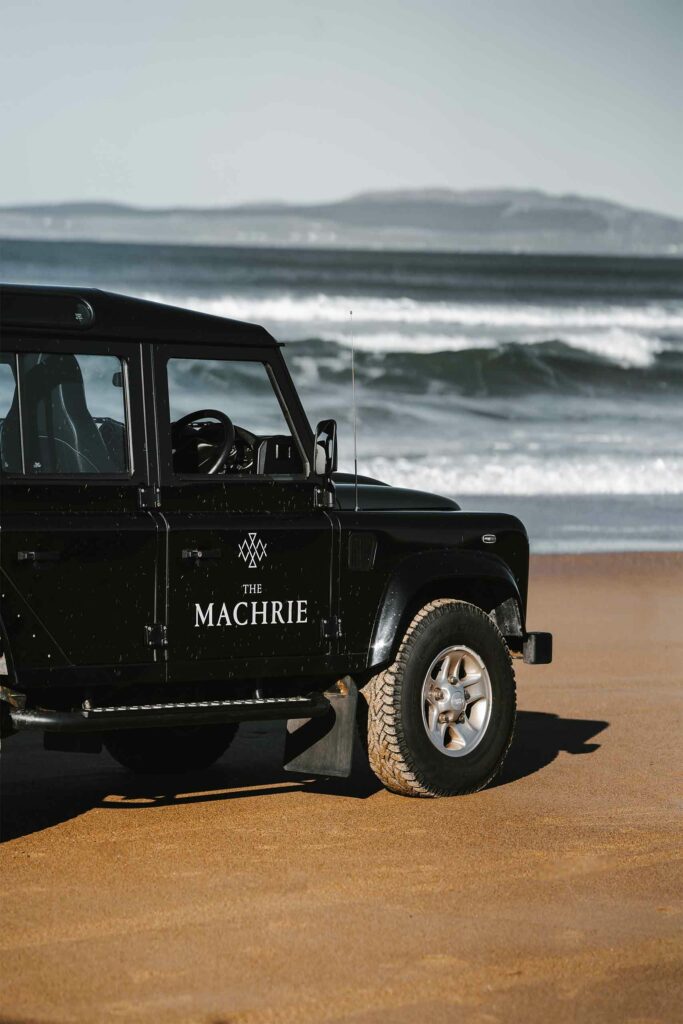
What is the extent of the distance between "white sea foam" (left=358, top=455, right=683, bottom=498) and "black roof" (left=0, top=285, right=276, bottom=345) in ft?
52.5

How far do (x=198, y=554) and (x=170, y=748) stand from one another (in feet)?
5.58

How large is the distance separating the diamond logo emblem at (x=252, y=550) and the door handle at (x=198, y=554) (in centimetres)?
13

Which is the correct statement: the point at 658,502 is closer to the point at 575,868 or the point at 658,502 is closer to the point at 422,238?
the point at 575,868

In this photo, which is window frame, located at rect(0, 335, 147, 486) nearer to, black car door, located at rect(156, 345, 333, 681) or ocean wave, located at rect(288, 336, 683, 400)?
black car door, located at rect(156, 345, 333, 681)

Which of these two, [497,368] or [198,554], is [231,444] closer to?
[198,554]

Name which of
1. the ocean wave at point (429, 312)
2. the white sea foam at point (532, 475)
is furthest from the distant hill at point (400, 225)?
the white sea foam at point (532, 475)

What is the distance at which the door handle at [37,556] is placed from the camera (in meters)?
6.26

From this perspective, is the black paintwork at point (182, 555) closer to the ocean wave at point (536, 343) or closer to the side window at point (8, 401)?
the side window at point (8, 401)

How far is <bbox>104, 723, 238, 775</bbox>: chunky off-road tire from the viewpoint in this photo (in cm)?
805

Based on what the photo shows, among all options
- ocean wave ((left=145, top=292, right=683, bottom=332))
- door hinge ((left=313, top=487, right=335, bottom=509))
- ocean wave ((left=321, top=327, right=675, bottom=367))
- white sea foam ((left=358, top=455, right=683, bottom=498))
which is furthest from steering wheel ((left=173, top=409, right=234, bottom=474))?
ocean wave ((left=145, top=292, right=683, bottom=332))

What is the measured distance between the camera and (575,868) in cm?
625

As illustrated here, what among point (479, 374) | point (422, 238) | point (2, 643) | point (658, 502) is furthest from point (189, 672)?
point (422, 238)

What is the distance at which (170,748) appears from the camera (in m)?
8.12

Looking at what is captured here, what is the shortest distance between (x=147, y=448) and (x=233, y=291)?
39941 millimetres
